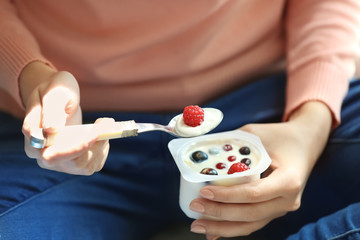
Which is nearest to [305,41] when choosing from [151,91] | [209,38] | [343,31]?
[343,31]

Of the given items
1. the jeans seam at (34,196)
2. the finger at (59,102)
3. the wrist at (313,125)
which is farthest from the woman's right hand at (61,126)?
the wrist at (313,125)

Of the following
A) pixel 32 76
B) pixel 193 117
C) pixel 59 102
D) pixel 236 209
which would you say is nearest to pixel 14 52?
pixel 32 76

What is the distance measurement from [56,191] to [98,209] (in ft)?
0.22

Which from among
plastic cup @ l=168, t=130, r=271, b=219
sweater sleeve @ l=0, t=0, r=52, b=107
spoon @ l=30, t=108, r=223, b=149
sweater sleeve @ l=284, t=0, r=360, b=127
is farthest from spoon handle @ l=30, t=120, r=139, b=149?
sweater sleeve @ l=284, t=0, r=360, b=127

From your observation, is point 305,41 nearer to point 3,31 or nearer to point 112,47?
point 112,47

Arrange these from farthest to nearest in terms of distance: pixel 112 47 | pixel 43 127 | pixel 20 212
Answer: pixel 112 47, pixel 20 212, pixel 43 127

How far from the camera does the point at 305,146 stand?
68cm

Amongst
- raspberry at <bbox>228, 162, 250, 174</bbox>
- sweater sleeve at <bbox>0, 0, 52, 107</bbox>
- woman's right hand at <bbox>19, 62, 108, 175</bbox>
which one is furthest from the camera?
sweater sleeve at <bbox>0, 0, 52, 107</bbox>

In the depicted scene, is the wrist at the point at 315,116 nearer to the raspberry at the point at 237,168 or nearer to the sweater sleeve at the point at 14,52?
the raspberry at the point at 237,168

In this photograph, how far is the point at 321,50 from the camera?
78 centimetres

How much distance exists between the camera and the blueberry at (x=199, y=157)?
612 mm

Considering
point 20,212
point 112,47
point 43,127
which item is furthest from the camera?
point 112,47

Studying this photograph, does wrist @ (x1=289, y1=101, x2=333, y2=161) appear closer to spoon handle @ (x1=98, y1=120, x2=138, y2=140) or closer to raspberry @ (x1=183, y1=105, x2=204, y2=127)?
raspberry @ (x1=183, y1=105, x2=204, y2=127)

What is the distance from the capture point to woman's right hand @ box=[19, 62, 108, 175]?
0.48 metres
